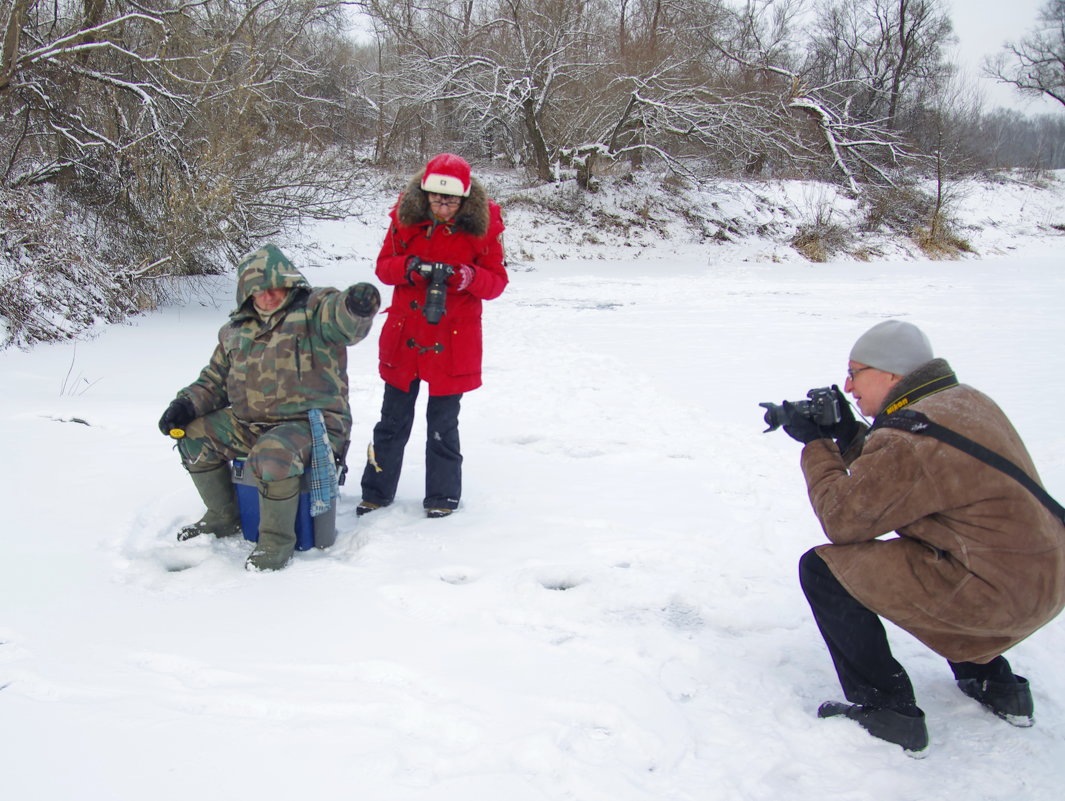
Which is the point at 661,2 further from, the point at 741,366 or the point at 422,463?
the point at 422,463

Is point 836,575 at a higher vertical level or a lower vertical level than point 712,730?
higher

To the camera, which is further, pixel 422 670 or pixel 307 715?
pixel 422 670

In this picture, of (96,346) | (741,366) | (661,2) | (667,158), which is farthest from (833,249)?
(96,346)

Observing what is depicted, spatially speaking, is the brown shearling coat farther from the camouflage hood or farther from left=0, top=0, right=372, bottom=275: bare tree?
left=0, top=0, right=372, bottom=275: bare tree

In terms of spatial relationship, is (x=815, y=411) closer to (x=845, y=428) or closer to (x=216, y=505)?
(x=845, y=428)

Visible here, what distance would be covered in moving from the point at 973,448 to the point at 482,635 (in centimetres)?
158

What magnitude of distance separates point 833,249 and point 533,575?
18321 mm

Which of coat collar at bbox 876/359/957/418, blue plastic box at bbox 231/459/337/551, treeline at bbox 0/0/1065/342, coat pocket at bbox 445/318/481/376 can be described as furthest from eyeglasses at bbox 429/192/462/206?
treeline at bbox 0/0/1065/342

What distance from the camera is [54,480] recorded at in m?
3.74

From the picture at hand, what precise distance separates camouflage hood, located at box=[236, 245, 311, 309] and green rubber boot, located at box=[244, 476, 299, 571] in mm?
758

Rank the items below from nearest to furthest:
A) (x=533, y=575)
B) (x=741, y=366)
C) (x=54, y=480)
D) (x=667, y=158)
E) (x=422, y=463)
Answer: (x=533, y=575), (x=54, y=480), (x=422, y=463), (x=741, y=366), (x=667, y=158)

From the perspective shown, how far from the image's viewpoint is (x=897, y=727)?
2.16m

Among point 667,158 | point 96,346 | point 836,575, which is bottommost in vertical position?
point 96,346

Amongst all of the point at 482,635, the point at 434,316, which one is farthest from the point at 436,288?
the point at 482,635
